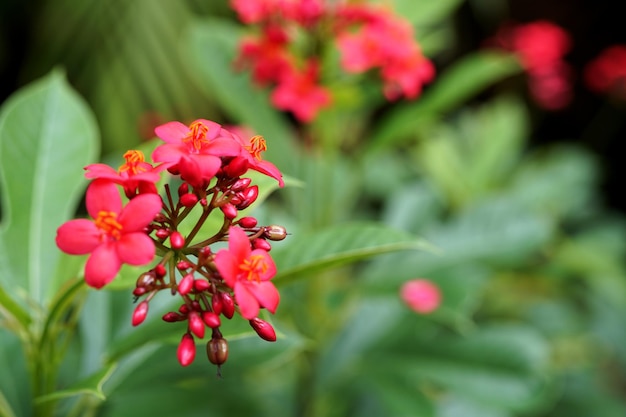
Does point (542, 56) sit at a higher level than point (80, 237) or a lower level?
lower

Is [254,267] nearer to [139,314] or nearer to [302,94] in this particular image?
[139,314]

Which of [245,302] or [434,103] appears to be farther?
[434,103]

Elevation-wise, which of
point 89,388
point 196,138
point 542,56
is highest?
point 196,138

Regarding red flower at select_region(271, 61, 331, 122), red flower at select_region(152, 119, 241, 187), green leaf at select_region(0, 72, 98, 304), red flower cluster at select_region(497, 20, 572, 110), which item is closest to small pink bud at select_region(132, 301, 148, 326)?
red flower at select_region(152, 119, 241, 187)

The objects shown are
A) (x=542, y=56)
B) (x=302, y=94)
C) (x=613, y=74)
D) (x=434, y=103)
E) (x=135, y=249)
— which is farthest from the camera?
(x=613, y=74)

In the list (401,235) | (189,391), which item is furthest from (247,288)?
(189,391)

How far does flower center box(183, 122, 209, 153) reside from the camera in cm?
56

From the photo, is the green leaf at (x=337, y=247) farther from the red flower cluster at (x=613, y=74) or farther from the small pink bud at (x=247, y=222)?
the red flower cluster at (x=613, y=74)

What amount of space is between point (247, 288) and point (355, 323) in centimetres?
81

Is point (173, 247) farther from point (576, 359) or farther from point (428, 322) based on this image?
point (576, 359)

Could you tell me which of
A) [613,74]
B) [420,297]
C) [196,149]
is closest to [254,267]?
[196,149]

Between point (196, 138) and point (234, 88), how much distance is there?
2.15 ft

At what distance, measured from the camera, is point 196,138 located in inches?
22.3

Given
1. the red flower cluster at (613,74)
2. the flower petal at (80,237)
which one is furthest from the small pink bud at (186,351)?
the red flower cluster at (613,74)
